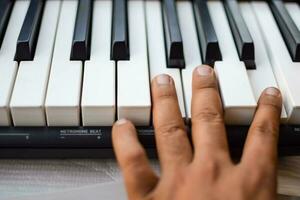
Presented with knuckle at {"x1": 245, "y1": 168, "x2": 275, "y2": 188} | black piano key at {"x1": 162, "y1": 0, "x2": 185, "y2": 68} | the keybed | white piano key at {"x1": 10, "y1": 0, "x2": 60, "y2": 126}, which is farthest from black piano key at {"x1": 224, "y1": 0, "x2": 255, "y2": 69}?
white piano key at {"x1": 10, "y1": 0, "x2": 60, "y2": 126}

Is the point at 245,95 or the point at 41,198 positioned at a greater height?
the point at 245,95

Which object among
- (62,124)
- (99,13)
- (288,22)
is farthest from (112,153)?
(288,22)

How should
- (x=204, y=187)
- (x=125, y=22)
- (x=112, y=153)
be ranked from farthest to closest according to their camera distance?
(x=125, y=22)
(x=112, y=153)
(x=204, y=187)

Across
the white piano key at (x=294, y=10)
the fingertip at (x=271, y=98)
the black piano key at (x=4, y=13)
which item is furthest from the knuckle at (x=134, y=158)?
the white piano key at (x=294, y=10)

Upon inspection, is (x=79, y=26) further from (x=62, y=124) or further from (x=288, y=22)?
(x=288, y=22)

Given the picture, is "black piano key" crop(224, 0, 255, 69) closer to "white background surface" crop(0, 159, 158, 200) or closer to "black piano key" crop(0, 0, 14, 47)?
"white background surface" crop(0, 159, 158, 200)

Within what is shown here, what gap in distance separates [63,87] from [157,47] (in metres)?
0.19

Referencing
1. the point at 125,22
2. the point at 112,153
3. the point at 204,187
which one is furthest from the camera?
the point at 125,22

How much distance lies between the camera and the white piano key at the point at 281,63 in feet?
2.32

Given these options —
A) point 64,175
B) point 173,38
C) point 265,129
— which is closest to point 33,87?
point 64,175

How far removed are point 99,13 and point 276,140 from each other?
417 millimetres

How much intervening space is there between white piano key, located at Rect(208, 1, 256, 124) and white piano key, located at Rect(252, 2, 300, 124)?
0.20 feet

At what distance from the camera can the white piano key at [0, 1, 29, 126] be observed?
2.23ft

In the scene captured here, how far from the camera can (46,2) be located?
2.93 ft
